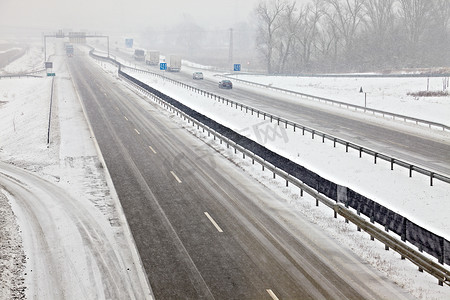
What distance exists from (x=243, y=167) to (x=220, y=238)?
417 inches

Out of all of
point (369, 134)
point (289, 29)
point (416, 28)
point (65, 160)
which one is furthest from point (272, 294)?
point (289, 29)

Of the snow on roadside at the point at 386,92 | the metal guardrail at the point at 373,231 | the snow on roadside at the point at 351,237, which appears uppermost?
the snow on roadside at the point at 386,92

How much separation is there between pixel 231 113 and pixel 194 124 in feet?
25.8

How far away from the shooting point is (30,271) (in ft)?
47.1

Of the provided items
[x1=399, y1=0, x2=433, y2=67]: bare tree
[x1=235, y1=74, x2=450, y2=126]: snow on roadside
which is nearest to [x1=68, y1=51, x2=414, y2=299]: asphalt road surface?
[x1=235, y1=74, x2=450, y2=126]: snow on roadside

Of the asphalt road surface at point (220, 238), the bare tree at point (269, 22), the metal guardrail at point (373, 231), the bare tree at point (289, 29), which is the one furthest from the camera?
the bare tree at point (269, 22)

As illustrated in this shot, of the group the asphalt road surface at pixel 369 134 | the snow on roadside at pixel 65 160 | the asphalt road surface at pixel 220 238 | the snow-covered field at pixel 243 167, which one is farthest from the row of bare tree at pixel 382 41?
the asphalt road surface at pixel 220 238

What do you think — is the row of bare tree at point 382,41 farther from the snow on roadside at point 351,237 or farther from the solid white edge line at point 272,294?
the solid white edge line at point 272,294

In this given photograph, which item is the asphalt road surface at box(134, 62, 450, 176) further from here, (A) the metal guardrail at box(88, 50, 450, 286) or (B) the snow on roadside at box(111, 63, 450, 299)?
(A) the metal guardrail at box(88, 50, 450, 286)

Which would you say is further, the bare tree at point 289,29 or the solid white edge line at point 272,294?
the bare tree at point 289,29

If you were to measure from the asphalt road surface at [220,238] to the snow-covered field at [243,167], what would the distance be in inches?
26.4

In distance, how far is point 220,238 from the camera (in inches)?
655

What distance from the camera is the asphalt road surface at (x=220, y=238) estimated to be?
13188 mm

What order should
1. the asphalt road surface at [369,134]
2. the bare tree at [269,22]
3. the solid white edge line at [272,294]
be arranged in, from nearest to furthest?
the solid white edge line at [272,294] → the asphalt road surface at [369,134] → the bare tree at [269,22]
